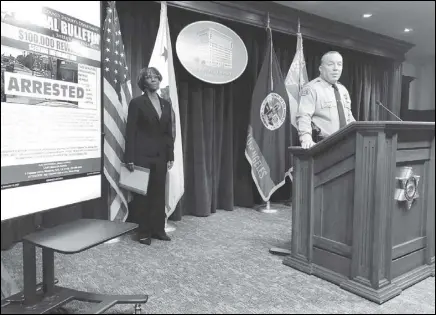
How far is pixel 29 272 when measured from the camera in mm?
1432

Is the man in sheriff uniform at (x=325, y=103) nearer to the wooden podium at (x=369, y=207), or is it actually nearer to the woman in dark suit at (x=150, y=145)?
the wooden podium at (x=369, y=207)

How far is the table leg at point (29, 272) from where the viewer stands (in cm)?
142

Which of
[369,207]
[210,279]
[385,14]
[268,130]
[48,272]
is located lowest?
[210,279]

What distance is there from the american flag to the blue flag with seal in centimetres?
139

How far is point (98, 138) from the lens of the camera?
4.97 feet

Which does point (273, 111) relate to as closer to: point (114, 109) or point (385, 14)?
point (385, 14)

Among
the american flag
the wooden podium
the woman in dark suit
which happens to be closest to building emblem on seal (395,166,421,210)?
the wooden podium

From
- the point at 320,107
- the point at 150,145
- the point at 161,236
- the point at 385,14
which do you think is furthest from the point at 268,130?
the point at 385,14

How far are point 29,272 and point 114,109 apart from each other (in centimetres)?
143

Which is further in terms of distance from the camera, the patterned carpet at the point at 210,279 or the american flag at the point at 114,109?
the american flag at the point at 114,109

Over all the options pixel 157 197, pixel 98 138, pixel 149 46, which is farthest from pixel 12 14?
pixel 149 46

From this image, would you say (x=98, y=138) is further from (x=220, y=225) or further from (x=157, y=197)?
(x=220, y=225)

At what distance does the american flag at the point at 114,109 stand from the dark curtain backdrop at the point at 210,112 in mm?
519

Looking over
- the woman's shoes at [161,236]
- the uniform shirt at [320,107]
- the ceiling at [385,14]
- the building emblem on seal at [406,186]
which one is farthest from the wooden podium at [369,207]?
the ceiling at [385,14]
